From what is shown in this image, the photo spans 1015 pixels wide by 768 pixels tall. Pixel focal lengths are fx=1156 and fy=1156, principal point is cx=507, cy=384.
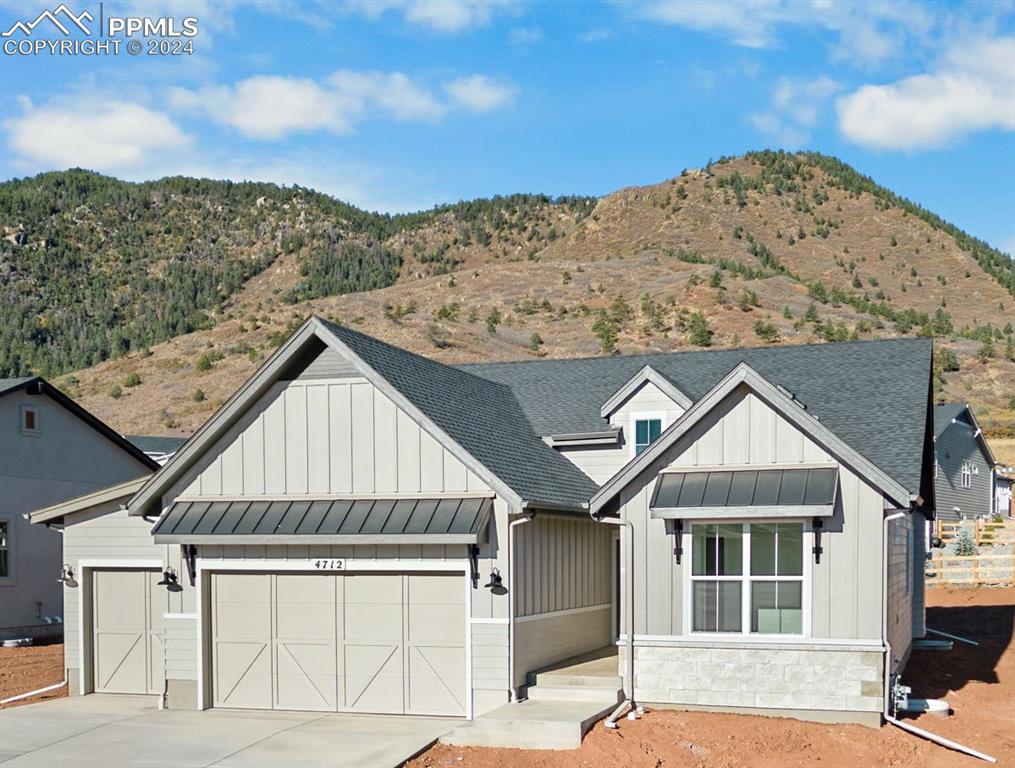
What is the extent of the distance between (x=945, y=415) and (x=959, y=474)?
3.20 meters

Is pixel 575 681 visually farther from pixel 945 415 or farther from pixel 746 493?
pixel 945 415

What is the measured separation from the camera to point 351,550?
57.3ft

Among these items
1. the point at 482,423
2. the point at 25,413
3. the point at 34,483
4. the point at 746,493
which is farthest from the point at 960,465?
the point at 25,413

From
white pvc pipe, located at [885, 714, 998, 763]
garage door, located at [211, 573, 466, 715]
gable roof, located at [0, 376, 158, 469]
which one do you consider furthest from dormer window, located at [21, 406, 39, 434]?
white pvc pipe, located at [885, 714, 998, 763]

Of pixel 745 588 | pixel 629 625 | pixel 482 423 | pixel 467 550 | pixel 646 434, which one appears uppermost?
pixel 482 423

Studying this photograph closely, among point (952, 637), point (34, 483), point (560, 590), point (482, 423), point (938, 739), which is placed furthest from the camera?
point (34, 483)

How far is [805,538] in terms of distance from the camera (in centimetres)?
1588

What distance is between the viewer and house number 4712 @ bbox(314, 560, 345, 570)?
17453 millimetres

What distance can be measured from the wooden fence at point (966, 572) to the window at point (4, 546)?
23850 millimetres

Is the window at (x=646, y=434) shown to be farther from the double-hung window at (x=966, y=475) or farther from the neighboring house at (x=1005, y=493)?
the neighboring house at (x=1005, y=493)

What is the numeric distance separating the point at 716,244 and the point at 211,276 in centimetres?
5115

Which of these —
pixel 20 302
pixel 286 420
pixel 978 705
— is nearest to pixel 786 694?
Result: pixel 978 705

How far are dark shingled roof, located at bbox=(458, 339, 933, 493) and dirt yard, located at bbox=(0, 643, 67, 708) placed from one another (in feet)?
31.5

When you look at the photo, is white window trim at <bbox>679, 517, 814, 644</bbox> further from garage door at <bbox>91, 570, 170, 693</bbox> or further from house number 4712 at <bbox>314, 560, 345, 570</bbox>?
garage door at <bbox>91, 570, 170, 693</bbox>
